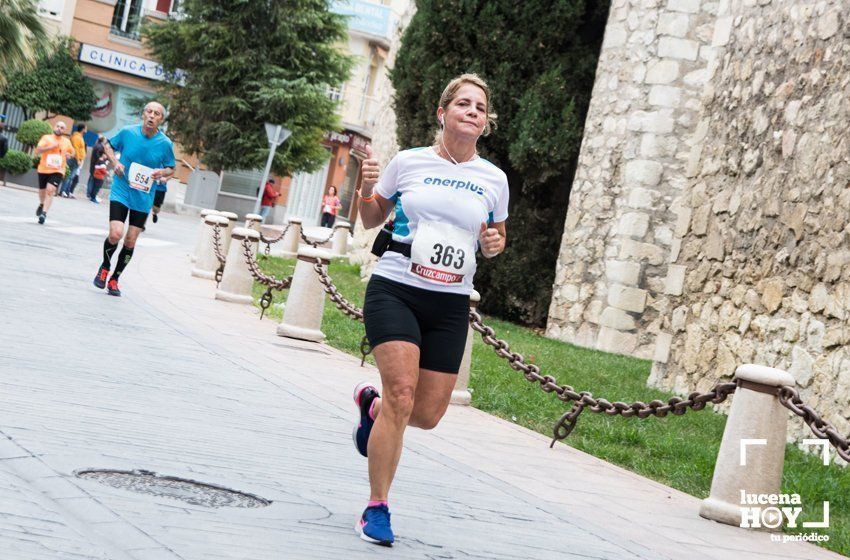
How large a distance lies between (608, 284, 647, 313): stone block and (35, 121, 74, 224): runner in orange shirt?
922 cm

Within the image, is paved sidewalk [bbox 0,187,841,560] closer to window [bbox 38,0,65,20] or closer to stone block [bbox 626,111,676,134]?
stone block [bbox 626,111,676,134]

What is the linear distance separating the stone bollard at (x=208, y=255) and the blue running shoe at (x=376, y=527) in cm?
1298

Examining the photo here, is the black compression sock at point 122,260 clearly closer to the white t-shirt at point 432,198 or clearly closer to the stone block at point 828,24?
the stone block at point 828,24

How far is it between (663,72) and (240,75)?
995 inches

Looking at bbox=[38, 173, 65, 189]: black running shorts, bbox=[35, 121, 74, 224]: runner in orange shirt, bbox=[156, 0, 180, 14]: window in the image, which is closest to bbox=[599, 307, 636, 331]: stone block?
bbox=[35, 121, 74, 224]: runner in orange shirt

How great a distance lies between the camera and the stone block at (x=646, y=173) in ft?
58.1

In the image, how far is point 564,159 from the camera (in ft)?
63.9

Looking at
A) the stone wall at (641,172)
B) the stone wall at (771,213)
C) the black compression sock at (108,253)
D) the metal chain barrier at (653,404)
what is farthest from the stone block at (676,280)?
the black compression sock at (108,253)

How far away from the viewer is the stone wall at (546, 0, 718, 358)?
1762 cm

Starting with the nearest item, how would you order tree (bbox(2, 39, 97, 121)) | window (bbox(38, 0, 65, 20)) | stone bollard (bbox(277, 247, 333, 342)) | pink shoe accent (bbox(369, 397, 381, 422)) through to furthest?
pink shoe accent (bbox(369, 397, 381, 422)) → stone bollard (bbox(277, 247, 333, 342)) → tree (bbox(2, 39, 97, 121)) → window (bbox(38, 0, 65, 20))

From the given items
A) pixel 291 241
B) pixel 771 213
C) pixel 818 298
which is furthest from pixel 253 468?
pixel 291 241

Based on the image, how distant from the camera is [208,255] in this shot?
18.0m

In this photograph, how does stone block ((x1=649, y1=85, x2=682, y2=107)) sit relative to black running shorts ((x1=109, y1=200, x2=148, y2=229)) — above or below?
above

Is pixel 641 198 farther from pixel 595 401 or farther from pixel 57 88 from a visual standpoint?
pixel 57 88
